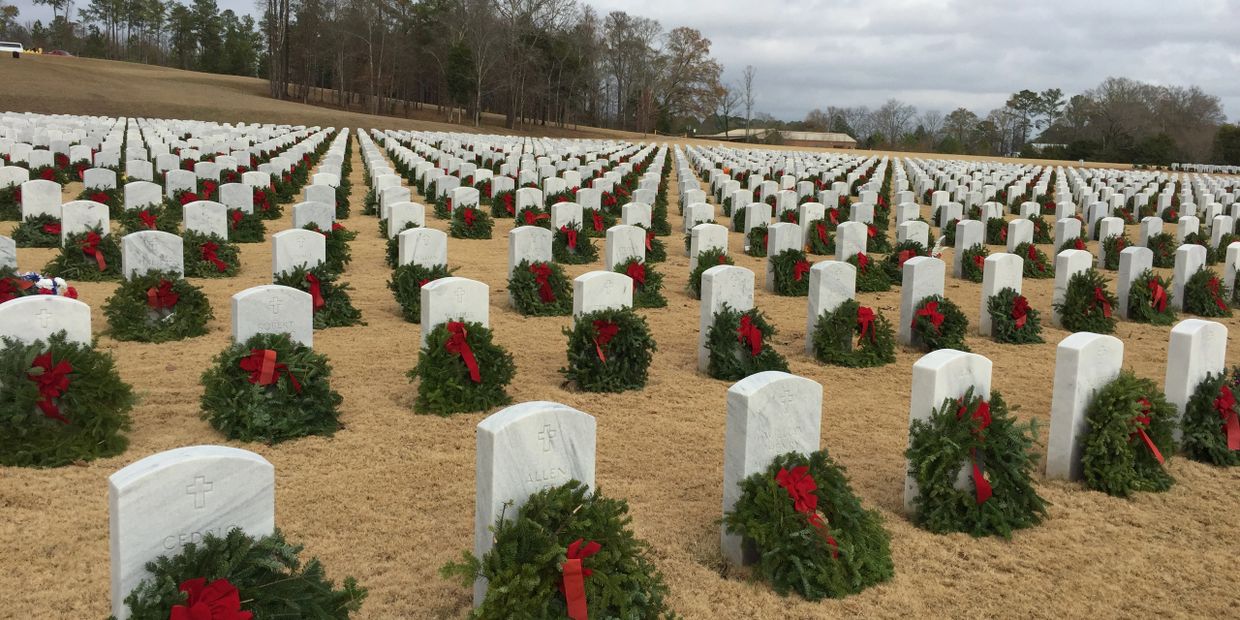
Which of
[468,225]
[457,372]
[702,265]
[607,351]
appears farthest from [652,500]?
[468,225]

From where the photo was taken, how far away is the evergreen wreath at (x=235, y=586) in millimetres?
3094

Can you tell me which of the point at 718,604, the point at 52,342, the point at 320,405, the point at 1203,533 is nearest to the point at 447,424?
the point at 320,405

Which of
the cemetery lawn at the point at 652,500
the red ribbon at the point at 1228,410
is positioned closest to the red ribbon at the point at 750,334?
the cemetery lawn at the point at 652,500

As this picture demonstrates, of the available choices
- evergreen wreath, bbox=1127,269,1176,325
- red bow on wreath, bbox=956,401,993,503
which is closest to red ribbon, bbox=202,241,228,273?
red bow on wreath, bbox=956,401,993,503

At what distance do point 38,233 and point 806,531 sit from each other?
455 inches

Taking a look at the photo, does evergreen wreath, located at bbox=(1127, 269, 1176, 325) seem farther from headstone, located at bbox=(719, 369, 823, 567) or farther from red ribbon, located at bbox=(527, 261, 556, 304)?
headstone, located at bbox=(719, 369, 823, 567)

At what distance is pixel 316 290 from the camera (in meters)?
9.34

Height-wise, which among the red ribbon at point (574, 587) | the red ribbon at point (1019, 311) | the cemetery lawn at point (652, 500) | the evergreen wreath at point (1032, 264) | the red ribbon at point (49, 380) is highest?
the evergreen wreath at point (1032, 264)

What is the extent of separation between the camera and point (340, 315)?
9.57m

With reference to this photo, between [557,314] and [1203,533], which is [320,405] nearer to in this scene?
[557,314]

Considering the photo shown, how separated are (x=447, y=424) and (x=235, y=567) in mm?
3511

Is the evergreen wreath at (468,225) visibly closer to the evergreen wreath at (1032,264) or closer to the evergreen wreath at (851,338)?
the evergreen wreath at (851,338)

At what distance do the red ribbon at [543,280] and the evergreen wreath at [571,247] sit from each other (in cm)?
292

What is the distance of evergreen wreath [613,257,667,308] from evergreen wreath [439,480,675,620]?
7021mm
